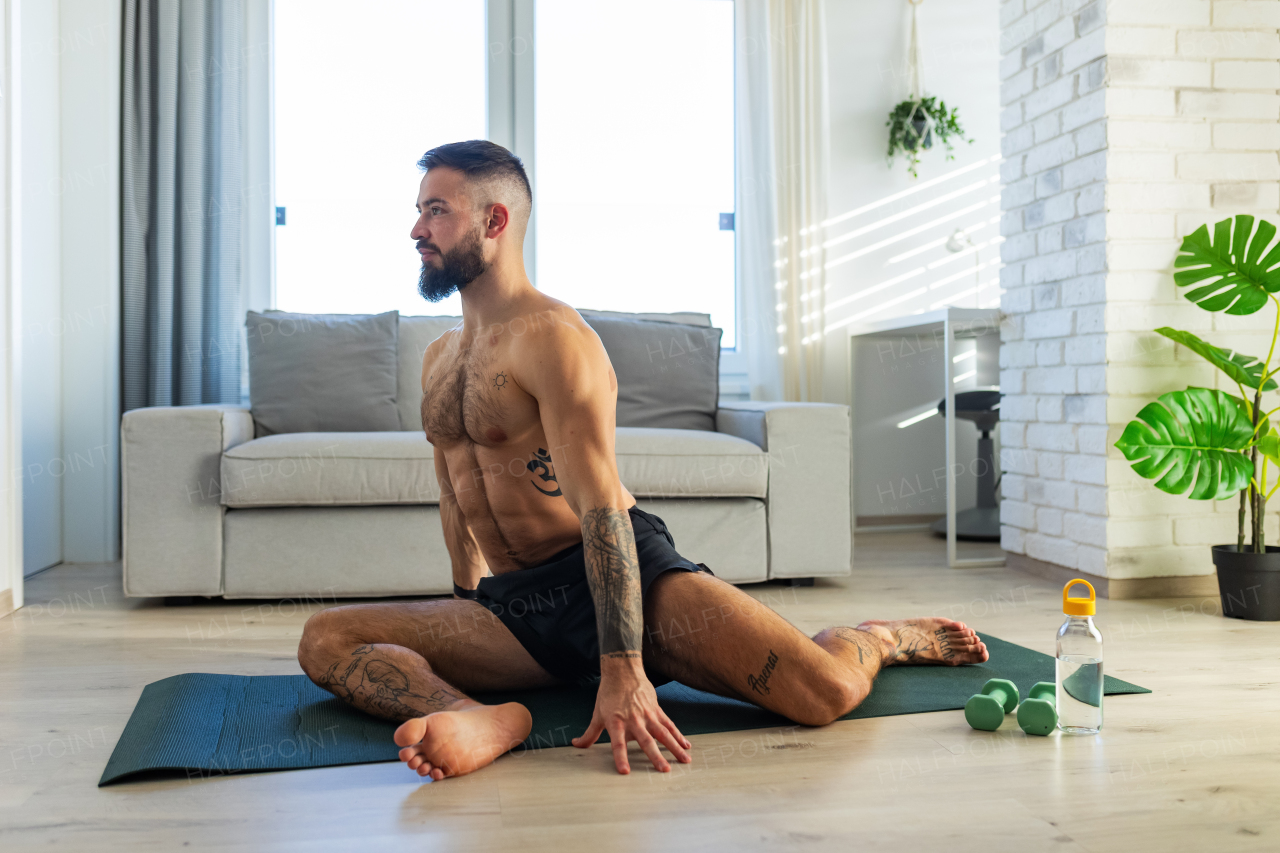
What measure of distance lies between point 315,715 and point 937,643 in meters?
1.14

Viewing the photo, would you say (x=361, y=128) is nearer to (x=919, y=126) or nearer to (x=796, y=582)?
(x=919, y=126)

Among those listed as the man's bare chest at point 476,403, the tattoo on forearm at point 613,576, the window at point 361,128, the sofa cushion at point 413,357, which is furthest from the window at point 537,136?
the tattoo on forearm at point 613,576

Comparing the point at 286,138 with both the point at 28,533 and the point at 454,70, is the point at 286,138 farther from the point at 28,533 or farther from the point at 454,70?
the point at 28,533

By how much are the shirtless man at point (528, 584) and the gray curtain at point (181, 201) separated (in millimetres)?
2120

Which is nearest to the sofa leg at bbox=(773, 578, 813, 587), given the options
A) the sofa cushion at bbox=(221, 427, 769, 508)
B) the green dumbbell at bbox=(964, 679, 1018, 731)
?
the sofa cushion at bbox=(221, 427, 769, 508)

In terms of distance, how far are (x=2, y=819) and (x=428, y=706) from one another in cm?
54

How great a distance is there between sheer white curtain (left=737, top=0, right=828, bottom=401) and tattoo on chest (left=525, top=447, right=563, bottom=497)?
7.93ft

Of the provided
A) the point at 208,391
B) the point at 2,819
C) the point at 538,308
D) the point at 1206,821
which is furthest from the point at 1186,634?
the point at 208,391

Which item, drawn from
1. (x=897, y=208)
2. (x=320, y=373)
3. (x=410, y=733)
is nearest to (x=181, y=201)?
→ (x=320, y=373)

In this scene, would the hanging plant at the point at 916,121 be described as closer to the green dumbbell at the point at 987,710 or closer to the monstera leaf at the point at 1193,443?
the monstera leaf at the point at 1193,443

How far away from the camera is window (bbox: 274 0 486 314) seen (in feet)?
12.5

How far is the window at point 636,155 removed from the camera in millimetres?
4031

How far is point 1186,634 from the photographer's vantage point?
7.57 ft

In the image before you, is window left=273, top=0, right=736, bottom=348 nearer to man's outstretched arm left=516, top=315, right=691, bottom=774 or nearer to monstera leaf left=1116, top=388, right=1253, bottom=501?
monstera leaf left=1116, top=388, right=1253, bottom=501
